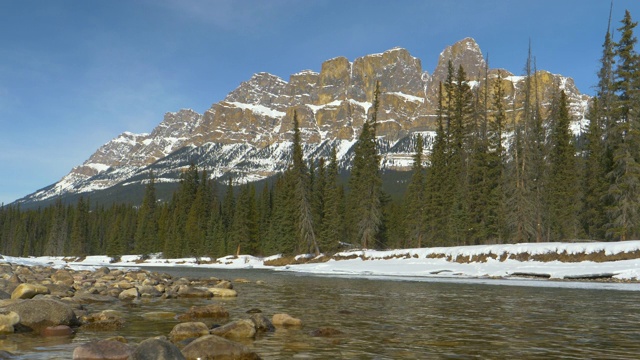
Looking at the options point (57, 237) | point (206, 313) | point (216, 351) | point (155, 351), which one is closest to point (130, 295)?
point (206, 313)

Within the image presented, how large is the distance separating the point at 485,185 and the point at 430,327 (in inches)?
1661

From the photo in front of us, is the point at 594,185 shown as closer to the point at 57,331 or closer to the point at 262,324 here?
the point at 262,324

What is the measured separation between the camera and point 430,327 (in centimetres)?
1098

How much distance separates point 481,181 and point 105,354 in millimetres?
48793

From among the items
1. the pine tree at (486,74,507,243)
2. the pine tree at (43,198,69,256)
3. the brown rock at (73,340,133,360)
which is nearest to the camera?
the brown rock at (73,340,133,360)

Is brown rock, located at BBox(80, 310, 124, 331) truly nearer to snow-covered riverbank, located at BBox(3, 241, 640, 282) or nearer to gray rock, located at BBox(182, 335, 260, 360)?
gray rock, located at BBox(182, 335, 260, 360)

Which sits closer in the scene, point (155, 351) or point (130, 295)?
point (155, 351)

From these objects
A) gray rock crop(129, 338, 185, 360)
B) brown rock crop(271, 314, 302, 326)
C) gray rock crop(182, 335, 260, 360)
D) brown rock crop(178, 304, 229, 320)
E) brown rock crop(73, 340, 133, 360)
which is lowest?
brown rock crop(178, 304, 229, 320)

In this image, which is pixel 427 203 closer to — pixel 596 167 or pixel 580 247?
pixel 596 167

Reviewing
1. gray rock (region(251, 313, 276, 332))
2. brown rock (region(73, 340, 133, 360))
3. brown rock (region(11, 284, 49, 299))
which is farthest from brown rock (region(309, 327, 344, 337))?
brown rock (region(11, 284, 49, 299))

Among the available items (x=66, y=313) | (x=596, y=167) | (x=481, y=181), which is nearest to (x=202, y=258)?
(x=481, y=181)

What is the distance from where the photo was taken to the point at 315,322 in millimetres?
11977

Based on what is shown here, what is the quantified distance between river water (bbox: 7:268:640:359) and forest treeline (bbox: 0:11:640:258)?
2487cm

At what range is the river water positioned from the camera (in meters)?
8.17
